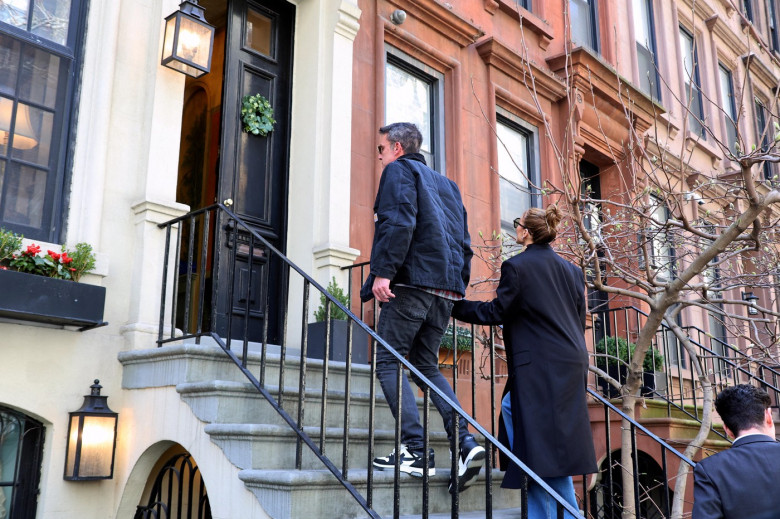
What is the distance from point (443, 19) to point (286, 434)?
5.58 m

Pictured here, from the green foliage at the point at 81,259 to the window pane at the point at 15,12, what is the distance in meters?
1.55

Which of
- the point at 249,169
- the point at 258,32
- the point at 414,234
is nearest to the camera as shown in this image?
the point at 414,234

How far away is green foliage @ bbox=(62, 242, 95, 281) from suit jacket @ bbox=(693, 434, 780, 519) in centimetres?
364

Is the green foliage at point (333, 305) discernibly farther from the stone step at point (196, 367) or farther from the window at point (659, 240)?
the window at point (659, 240)

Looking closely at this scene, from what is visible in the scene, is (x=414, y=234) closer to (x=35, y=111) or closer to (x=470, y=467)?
(x=470, y=467)

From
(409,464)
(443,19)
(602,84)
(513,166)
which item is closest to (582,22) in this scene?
(602,84)

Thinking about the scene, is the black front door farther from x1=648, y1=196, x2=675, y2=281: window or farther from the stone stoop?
x1=648, y1=196, x2=675, y2=281: window

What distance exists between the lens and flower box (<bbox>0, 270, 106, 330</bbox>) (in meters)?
4.24

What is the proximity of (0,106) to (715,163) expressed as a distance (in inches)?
505

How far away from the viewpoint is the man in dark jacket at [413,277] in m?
4.07

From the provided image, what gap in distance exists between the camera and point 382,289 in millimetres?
4039

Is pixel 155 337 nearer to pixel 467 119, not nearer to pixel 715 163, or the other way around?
pixel 467 119

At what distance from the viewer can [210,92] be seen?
7.70 meters

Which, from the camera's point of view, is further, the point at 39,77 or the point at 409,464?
the point at 39,77
